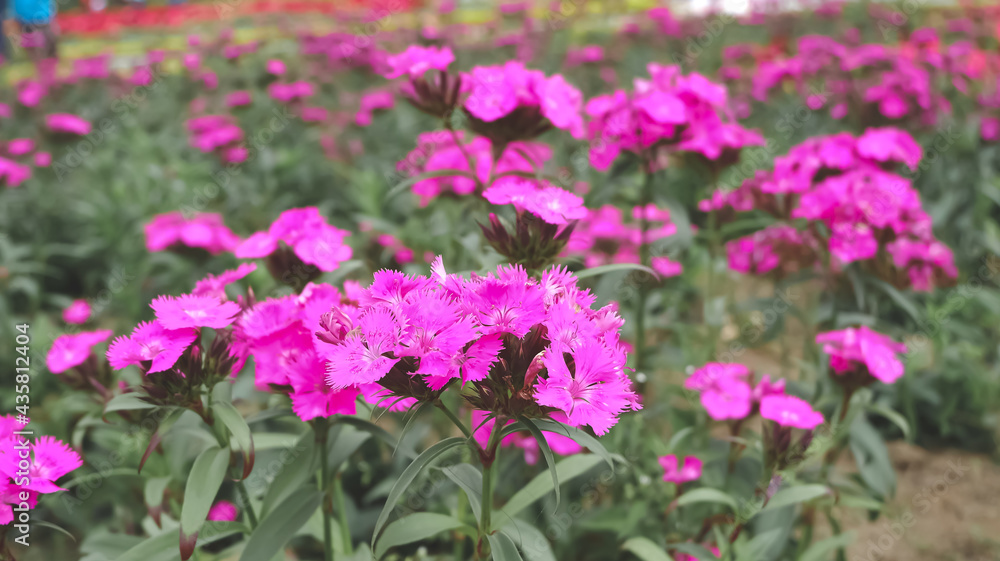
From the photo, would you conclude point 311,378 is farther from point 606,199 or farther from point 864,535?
point 864,535

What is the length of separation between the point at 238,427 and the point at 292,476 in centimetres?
21

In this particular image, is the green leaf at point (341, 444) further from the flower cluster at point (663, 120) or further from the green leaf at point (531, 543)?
the flower cluster at point (663, 120)

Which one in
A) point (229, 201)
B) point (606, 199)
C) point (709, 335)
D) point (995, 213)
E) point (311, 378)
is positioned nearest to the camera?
point (311, 378)

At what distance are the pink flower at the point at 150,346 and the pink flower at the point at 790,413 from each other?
50.3 inches

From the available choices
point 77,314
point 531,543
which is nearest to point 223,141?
point 77,314

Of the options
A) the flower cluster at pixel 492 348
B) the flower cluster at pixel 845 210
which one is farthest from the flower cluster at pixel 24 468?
the flower cluster at pixel 845 210

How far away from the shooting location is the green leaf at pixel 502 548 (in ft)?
3.51

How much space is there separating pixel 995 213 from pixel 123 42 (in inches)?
553

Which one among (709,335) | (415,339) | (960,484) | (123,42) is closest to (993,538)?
(960,484)

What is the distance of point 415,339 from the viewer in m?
0.96

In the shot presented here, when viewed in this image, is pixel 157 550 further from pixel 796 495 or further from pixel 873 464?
pixel 873 464

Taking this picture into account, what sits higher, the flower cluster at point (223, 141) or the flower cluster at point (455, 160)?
the flower cluster at point (455, 160)

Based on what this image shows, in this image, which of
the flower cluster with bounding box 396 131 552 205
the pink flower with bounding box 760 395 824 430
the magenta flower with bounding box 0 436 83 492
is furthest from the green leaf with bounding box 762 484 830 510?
the magenta flower with bounding box 0 436 83 492

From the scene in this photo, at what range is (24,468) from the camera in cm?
108
